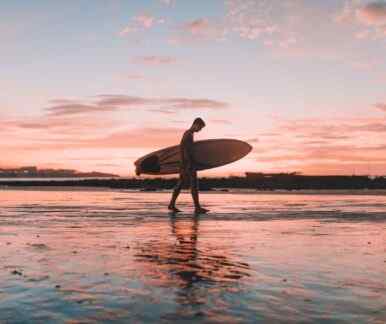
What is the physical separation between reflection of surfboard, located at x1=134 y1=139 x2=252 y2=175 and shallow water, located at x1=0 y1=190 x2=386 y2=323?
11.8 m

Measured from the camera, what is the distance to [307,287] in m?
7.94

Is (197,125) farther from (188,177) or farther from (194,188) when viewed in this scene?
(194,188)

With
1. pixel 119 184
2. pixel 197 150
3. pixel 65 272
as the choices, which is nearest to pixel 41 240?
pixel 65 272

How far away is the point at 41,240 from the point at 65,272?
426cm

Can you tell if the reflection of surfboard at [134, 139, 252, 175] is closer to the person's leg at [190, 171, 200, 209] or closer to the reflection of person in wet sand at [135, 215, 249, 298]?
the person's leg at [190, 171, 200, 209]

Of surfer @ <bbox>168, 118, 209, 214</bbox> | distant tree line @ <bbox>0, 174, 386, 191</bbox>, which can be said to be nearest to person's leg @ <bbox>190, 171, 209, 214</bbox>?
surfer @ <bbox>168, 118, 209, 214</bbox>

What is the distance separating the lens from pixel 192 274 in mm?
8812

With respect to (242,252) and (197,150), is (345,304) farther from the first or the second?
(197,150)

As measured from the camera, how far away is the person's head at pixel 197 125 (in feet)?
71.2

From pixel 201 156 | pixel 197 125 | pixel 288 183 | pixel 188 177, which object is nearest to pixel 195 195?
pixel 188 177

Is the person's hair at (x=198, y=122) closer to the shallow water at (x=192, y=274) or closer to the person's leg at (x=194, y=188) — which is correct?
the person's leg at (x=194, y=188)

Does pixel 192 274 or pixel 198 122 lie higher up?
pixel 198 122

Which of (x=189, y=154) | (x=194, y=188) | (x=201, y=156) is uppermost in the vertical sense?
(x=201, y=156)

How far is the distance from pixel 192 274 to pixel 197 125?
13248 mm
